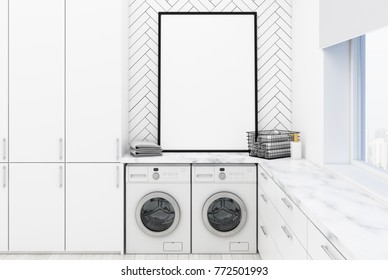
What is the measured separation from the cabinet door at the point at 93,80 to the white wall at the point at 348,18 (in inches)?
62.5

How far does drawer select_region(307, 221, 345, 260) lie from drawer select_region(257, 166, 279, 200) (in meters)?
0.81

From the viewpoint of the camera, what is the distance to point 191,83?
13.1 feet

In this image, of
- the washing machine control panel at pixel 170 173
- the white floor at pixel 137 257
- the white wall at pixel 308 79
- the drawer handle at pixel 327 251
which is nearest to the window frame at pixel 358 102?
the white wall at pixel 308 79

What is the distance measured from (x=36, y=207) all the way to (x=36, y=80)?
1.03 metres

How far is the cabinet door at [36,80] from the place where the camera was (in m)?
3.45

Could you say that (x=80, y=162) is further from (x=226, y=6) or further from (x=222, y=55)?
(x=226, y=6)

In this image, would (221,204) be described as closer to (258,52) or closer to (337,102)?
(337,102)

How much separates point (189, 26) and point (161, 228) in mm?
1849

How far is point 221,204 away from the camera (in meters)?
3.56

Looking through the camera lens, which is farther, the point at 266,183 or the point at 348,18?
the point at 266,183

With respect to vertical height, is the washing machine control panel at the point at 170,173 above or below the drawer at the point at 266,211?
above

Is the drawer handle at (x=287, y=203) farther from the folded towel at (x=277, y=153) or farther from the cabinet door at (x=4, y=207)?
the cabinet door at (x=4, y=207)

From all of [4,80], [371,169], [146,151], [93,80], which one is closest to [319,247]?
[371,169]
